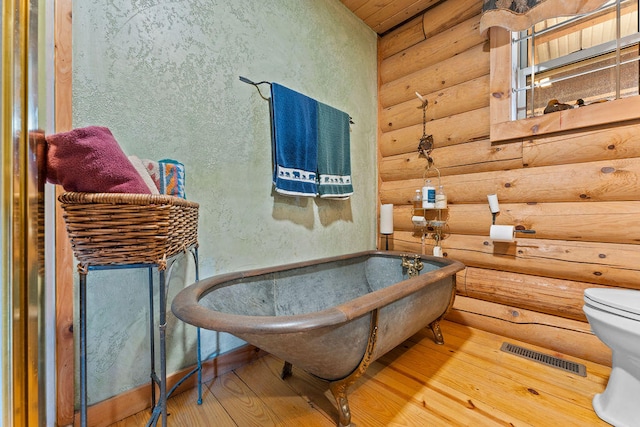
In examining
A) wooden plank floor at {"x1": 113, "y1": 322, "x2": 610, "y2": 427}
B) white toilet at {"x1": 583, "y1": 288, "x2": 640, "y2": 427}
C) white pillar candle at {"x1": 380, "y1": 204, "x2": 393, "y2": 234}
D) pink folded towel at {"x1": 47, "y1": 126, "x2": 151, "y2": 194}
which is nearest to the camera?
pink folded towel at {"x1": 47, "y1": 126, "x2": 151, "y2": 194}

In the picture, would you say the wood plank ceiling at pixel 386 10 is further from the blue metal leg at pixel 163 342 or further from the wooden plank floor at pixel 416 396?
the wooden plank floor at pixel 416 396

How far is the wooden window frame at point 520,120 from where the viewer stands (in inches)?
57.0

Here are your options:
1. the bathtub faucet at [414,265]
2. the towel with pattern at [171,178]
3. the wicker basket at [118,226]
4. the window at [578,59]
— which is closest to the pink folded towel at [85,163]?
the wicker basket at [118,226]

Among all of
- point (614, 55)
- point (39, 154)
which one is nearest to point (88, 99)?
point (39, 154)

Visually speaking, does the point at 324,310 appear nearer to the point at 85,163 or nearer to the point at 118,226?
the point at 118,226

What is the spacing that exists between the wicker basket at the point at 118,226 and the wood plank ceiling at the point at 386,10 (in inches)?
92.7

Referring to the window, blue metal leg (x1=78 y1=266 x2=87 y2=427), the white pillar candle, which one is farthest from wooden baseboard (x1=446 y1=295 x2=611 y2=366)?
blue metal leg (x1=78 y1=266 x2=87 y2=427)

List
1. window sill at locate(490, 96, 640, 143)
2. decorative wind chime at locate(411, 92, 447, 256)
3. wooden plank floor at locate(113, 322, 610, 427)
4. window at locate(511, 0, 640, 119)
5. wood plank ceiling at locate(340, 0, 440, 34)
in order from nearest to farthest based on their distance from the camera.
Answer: wooden plank floor at locate(113, 322, 610, 427), window sill at locate(490, 96, 640, 143), window at locate(511, 0, 640, 119), decorative wind chime at locate(411, 92, 447, 256), wood plank ceiling at locate(340, 0, 440, 34)

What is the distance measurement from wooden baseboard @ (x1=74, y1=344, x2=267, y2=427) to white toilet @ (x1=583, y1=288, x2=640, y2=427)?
5.44ft

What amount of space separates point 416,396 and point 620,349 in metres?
0.82

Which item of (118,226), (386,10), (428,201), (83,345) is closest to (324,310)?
(118,226)

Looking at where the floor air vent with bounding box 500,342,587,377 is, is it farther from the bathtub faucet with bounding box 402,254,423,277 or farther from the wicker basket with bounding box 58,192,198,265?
the wicker basket with bounding box 58,192,198,265

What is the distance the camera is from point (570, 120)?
1584 millimetres

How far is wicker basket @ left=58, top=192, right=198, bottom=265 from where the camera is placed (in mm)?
704
